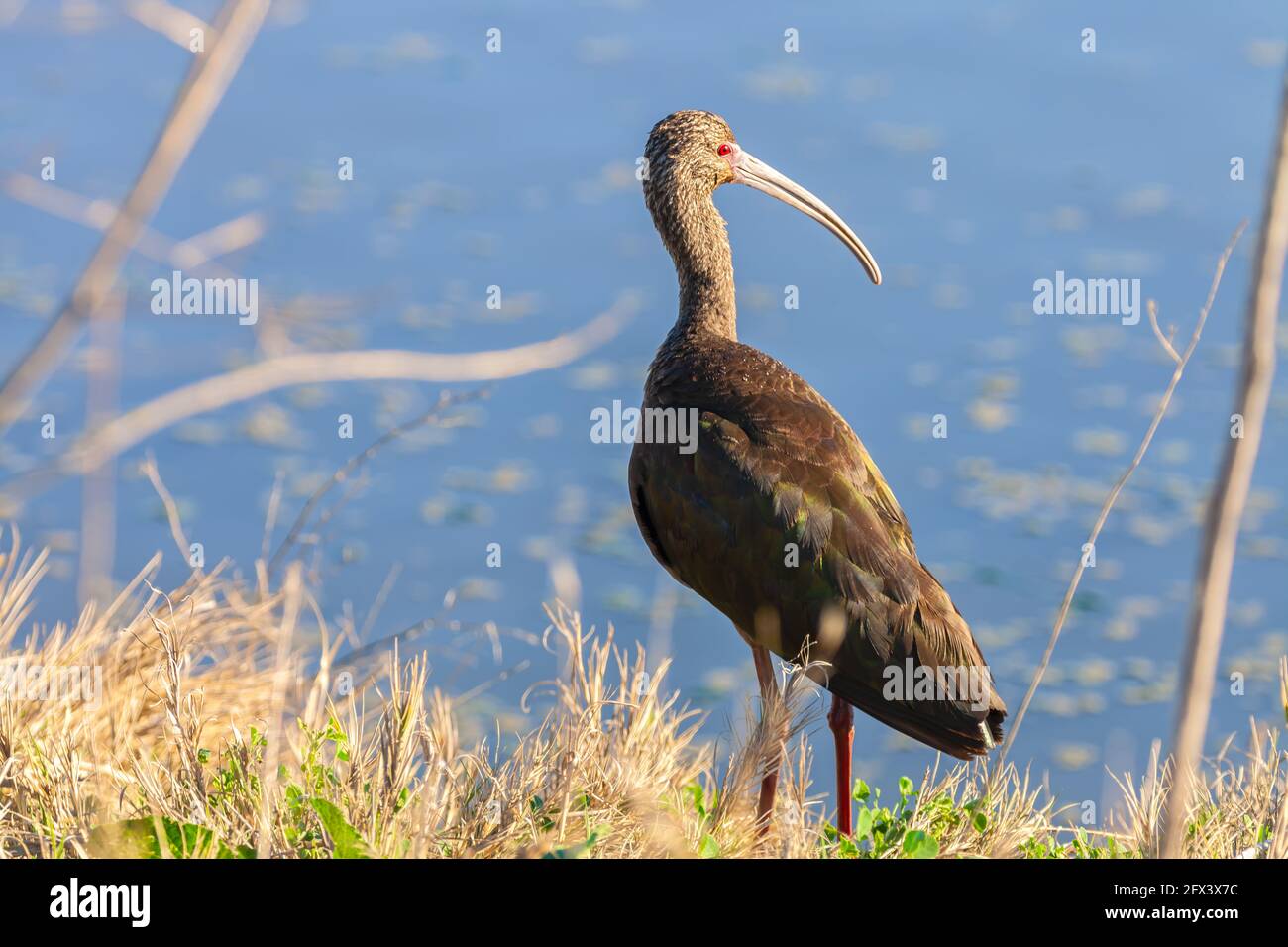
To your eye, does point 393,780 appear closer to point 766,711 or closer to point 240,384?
point 766,711

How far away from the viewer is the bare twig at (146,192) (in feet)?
4.48

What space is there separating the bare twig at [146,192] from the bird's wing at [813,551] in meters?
3.04

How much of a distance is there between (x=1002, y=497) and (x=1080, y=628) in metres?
0.87

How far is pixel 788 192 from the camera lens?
5.46 m

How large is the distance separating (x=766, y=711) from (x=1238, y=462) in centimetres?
184

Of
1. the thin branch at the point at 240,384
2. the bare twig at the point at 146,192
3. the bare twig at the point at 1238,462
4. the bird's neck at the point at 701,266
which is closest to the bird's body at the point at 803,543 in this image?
the bird's neck at the point at 701,266

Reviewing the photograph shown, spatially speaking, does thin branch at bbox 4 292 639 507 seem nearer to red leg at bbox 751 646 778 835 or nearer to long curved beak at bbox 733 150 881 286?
red leg at bbox 751 646 778 835

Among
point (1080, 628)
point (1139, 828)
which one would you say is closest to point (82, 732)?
point (1139, 828)

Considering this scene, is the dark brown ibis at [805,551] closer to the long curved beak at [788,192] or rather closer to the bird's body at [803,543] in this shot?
the bird's body at [803,543]

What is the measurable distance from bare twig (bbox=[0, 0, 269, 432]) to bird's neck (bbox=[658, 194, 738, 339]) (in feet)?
12.1

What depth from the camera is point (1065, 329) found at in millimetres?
10031

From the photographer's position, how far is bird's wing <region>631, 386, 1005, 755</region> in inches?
166

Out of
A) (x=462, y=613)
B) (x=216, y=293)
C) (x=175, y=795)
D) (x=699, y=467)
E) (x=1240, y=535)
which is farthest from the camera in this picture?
(x=1240, y=535)

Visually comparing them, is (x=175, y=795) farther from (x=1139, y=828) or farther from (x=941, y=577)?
(x=941, y=577)
